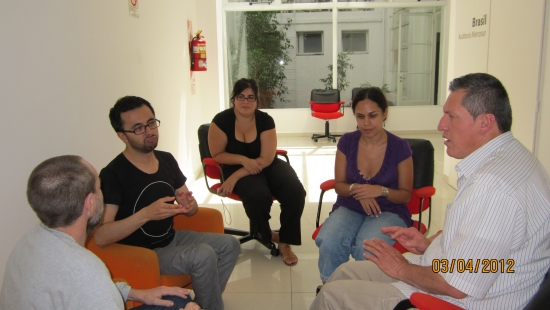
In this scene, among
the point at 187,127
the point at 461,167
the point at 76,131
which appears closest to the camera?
the point at 461,167

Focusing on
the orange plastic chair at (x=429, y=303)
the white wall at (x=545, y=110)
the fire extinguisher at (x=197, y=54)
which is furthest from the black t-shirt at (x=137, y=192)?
the fire extinguisher at (x=197, y=54)

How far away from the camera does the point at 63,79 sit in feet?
7.86

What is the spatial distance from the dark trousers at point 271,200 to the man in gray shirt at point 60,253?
1.86m

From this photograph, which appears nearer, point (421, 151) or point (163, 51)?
point (421, 151)

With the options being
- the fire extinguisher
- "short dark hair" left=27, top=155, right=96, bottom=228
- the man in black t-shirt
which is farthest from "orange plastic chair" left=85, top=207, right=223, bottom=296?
the fire extinguisher

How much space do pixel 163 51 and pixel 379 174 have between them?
9.07 feet

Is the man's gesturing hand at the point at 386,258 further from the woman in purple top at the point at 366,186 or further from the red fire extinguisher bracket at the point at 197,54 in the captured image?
the red fire extinguisher bracket at the point at 197,54

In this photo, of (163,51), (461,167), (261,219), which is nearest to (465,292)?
(461,167)

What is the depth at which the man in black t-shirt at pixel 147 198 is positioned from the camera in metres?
2.13

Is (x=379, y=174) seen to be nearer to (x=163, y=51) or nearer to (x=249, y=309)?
(x=249, y=309)

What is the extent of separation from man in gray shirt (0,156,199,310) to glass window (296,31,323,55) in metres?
8.25

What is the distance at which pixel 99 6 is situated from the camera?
9.47 ft
